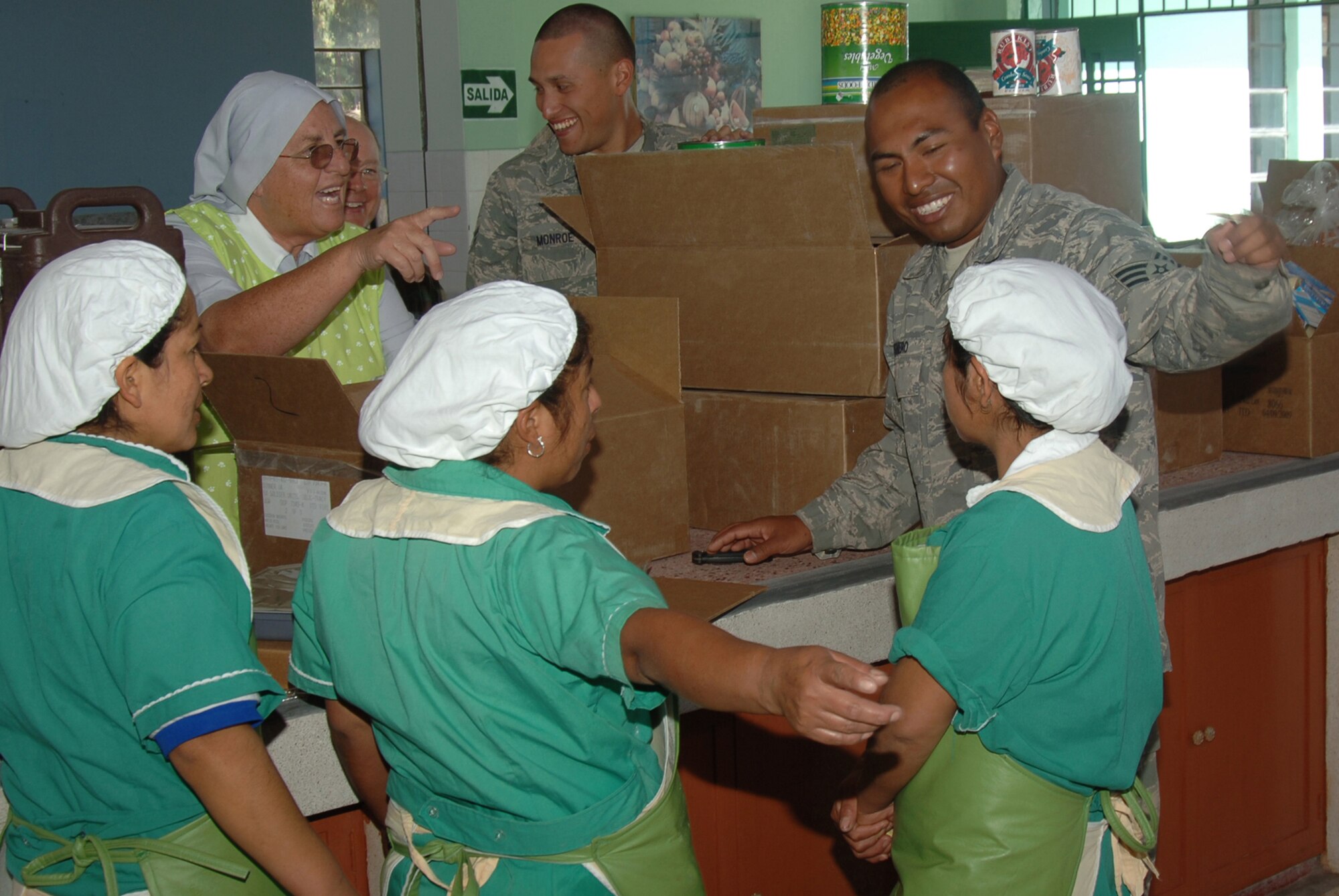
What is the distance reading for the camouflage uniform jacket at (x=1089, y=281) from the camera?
1.73 m

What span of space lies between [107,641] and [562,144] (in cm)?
229

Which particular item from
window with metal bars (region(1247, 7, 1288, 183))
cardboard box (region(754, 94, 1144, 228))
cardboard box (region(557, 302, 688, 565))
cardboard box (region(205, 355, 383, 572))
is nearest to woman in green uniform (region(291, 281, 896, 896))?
cardboard box (region(205, 355, 383, 572))

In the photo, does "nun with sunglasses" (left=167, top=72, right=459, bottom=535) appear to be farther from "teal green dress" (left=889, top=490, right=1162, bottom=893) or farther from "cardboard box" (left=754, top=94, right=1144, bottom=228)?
"teal green dress" (left=889, top=490, right=1162, bottom=893)

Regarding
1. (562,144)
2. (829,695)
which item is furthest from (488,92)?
(829,695)

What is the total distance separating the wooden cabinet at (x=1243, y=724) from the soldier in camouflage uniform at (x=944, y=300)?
794 mm

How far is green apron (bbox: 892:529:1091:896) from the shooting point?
1424 mm

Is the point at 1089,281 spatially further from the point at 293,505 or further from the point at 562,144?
the point at 562,144

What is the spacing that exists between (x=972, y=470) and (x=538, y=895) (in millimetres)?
1000

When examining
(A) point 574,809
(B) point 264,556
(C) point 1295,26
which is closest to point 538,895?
(A) point 574,809

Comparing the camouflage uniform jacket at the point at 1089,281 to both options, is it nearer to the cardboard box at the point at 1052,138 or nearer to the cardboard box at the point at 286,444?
the cardboard box at the point at 1052,138

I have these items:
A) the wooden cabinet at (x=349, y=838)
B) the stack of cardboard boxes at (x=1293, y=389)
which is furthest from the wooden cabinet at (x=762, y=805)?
the stack of cardboard boxes at (x=1293, y=389)

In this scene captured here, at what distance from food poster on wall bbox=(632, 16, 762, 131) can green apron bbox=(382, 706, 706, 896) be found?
193 inches

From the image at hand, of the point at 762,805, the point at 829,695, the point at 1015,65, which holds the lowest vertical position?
the point at 762,805

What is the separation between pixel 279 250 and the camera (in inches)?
87.8
